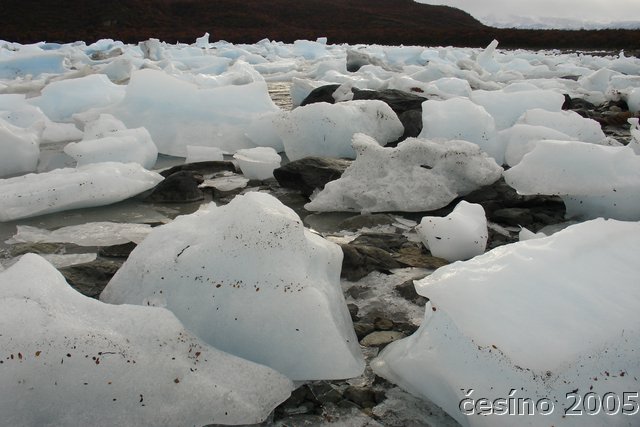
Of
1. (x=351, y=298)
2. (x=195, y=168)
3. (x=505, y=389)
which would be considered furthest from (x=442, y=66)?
(x=505, y=389)

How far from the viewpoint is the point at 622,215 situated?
2.31m

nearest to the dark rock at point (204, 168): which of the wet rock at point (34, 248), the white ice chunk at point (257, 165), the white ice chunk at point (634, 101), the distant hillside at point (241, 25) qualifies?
the white ice chunk at point (257, 165)

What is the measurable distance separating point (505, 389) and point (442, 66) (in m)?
7.09

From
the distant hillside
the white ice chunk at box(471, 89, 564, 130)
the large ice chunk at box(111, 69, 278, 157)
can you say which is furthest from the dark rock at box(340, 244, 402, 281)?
the distant hillside

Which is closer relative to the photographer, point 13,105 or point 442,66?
point 13,105

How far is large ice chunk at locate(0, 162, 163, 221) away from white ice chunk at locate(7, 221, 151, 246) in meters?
0.14

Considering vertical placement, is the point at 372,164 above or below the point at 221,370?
above

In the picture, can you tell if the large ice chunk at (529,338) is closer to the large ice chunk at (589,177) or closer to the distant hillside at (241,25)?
the large ice chunk at (589,177)

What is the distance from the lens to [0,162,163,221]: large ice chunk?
7.91 feet

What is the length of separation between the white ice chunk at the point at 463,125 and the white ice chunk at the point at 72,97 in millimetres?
3223

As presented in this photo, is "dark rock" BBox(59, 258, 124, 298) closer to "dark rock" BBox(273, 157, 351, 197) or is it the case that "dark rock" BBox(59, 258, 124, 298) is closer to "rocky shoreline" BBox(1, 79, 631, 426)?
"rocky shoreline" BBox(1, 79, 631, 426)

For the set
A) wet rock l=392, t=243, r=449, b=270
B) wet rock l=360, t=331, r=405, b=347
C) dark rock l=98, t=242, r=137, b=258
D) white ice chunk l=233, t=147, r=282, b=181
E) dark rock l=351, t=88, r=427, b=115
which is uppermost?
dark rock l=351, t=88, r=427, b=115

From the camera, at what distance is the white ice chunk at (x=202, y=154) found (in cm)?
337

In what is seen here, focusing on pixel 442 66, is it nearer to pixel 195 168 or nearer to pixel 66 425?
pixel 195 168
